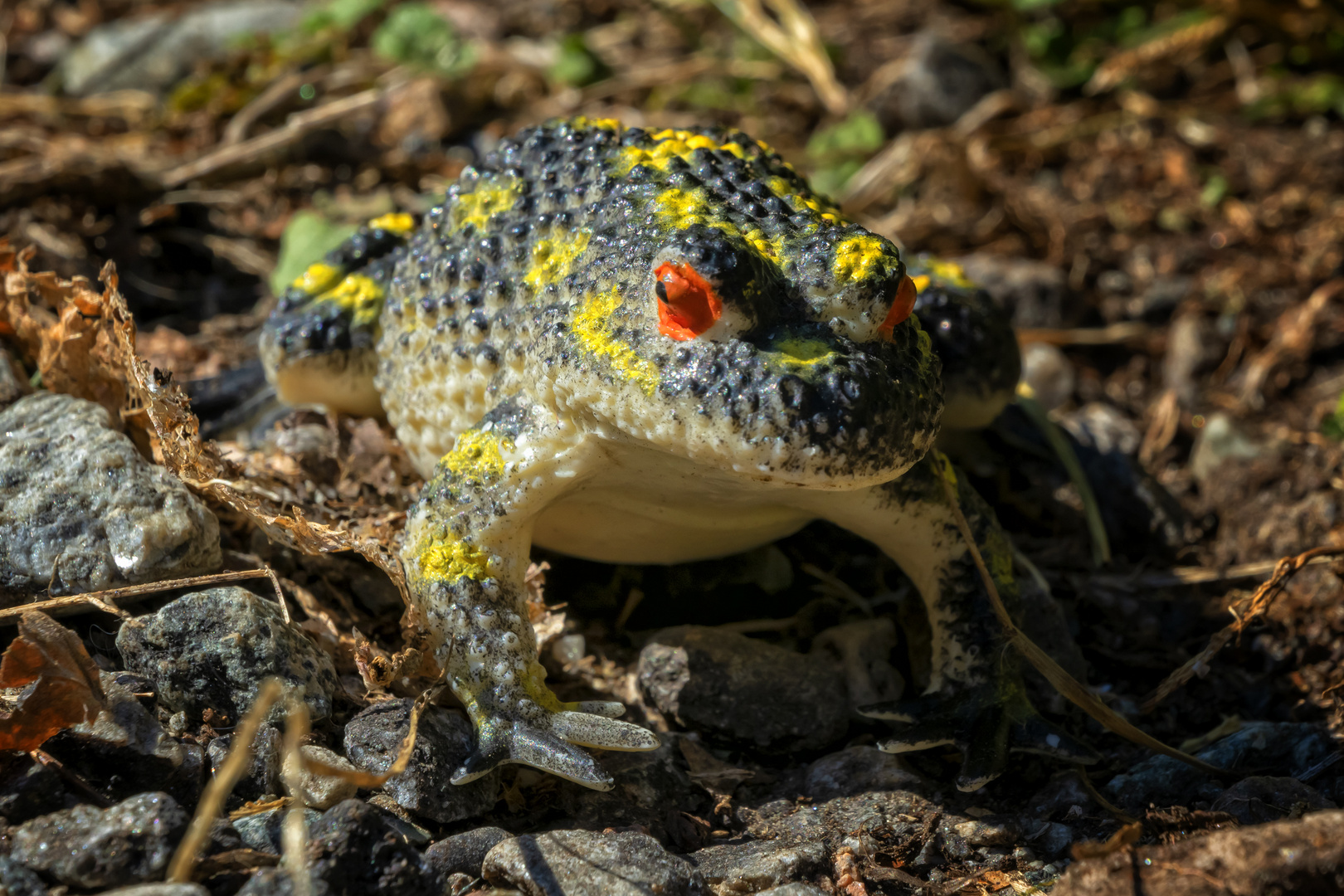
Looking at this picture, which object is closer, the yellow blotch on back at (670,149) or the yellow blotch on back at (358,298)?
the yellow blotch on back at (670,149)

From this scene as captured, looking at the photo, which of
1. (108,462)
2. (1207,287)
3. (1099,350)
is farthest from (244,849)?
(1207,287)

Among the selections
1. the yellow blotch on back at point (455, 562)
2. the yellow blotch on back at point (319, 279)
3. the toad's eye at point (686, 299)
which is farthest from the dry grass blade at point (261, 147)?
the toad's eye at point (686, 299)

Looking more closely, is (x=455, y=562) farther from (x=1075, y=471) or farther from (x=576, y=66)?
(x=576, y=66)

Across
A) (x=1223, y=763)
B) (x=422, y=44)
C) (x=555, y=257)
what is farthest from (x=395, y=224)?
(x=1223, y=763)

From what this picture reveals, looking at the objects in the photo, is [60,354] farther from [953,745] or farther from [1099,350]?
[1099,350]

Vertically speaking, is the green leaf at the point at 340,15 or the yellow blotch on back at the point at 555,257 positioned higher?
the green leaf at the point at 340,15

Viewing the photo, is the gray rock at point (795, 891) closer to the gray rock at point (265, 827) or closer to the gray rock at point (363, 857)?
the gray rock at point (363, 857)
